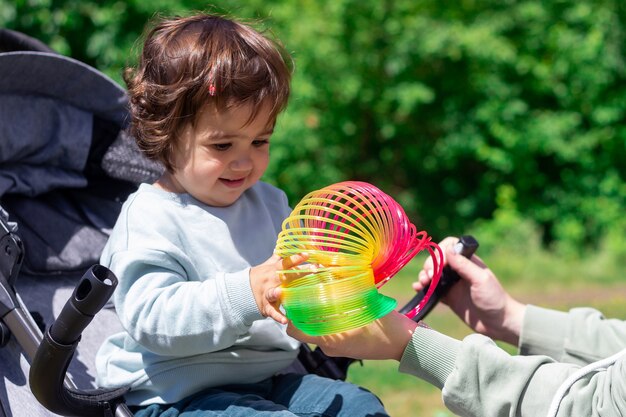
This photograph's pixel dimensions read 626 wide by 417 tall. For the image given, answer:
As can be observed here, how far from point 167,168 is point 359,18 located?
22.6 feet

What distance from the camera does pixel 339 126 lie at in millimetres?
9109

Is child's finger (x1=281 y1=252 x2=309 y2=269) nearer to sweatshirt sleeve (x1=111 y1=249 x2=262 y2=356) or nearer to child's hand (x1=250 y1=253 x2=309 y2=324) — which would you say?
child's hand (x1=250 y1=253 x2=309 y2=324)

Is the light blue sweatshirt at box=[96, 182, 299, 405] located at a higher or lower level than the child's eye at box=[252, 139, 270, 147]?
lower

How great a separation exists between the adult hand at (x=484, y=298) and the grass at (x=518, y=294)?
1559 mm

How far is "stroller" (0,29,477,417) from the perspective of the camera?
2.51 m

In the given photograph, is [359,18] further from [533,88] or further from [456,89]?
[533,88]

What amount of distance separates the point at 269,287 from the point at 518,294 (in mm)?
5252

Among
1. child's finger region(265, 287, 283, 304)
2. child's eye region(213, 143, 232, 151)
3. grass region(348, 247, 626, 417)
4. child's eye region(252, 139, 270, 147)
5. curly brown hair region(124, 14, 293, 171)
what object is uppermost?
curly brown hair region(124, 14, 293, 171)

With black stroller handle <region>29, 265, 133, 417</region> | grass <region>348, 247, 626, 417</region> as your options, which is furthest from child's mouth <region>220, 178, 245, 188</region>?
grass <region>348, 247, 626, 417</region>

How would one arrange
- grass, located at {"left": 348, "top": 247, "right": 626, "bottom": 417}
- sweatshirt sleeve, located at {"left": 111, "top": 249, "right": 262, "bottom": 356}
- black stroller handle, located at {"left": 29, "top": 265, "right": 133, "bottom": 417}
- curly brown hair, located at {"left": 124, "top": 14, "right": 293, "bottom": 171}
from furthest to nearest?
grass, located at {"left": 348, "top": 247, "right": 626, "bottom": 417}
curly brown hair, located at {"left": 124, "top": 14, "right": 293, "bottom": 171}
sweatshirt sleeve, located at {"left": 111, "top": 249, "right": 262, "bottom": 356}
black stroller handle, located at {"left": 29, "top": 265, "right": 133, "bottom": 417}

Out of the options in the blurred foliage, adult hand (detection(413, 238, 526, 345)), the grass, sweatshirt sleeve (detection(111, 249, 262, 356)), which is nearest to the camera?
sweatshirt sleeve (detection(111, 249, 262, 356))

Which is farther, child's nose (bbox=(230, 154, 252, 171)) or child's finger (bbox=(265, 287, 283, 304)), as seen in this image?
child's nose (bbox=(230, 154, 252, 171))

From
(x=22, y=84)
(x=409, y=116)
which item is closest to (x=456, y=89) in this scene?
(x=409, y=116)

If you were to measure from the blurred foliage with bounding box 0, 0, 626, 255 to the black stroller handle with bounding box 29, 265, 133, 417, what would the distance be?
6.29 metres
